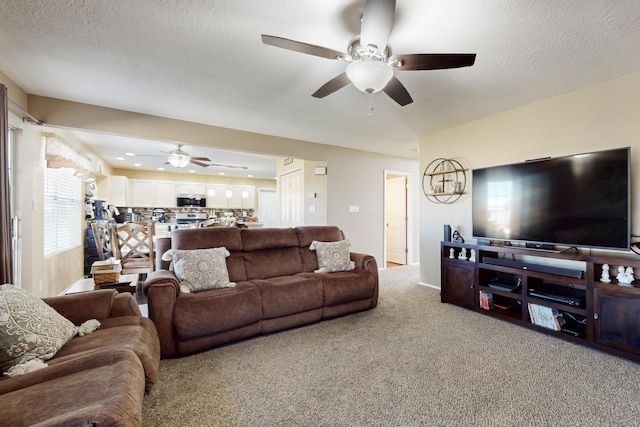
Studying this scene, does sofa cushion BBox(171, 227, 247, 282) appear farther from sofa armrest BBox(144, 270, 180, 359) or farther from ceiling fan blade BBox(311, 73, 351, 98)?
ceiling fan blade BBox(311, 73, 351, 98)

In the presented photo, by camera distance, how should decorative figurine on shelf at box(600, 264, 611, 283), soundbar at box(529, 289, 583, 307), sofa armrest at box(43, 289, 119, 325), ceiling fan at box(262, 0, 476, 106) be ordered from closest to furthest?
ceiling fan at box(262, 0, 476, 106) → sofa armrest at box(43, 289, 119, 325) → decorative figurine on shelf at box(600, 264, 611, 283) → soundbar at box(529, 289, 583, 307)

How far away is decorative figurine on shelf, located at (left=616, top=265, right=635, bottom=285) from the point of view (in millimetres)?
2275

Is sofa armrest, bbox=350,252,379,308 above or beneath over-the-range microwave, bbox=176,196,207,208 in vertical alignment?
beneath

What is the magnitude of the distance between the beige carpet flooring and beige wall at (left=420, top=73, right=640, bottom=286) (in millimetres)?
1518

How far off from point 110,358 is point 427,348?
2255 mm

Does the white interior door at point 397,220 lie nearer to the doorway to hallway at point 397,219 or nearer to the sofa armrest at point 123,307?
the doorway to hallway at point 397,219

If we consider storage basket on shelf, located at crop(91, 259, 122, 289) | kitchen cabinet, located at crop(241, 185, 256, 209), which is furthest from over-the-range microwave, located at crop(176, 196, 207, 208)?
storage basket on shelf, located at crop(91, 259, 122, 289)

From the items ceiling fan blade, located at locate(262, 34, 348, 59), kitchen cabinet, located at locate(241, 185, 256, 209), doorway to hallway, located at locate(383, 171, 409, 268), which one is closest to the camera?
ceiling fan blade, located at locate(262, 34, 348, 59)

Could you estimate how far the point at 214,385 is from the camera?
187cm

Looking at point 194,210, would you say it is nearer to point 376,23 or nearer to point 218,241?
point 218,241

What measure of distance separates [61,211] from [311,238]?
3.81 metres

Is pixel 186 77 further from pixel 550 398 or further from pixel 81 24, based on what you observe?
pixel 550 398

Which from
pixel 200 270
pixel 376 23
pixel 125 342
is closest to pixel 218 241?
pixel 200 270

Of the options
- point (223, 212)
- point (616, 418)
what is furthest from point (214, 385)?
point (223, 212)
